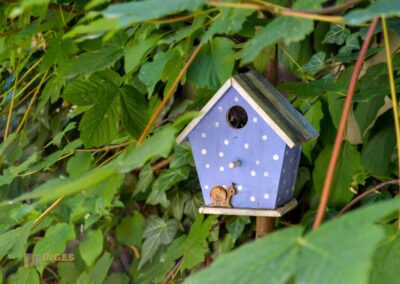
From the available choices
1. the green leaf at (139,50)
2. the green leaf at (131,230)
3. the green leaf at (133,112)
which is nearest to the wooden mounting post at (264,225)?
the green leaf at (133,112)

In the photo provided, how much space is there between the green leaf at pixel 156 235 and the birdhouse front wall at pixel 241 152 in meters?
0.64

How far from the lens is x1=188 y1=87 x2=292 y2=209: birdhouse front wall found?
33.4 inches

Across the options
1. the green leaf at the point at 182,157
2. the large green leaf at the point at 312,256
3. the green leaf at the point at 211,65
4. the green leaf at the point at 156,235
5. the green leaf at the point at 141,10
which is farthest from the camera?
the green leaf at the point at 156,235

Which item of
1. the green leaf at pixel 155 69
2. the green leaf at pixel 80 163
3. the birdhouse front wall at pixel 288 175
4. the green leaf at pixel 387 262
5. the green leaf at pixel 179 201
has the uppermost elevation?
the green leaf at pixel 155 69

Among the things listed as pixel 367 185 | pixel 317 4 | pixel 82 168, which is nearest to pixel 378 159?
pixel 367 185

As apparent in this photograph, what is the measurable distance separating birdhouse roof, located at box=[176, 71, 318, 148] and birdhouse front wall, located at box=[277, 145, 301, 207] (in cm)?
3

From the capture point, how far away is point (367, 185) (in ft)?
4.31

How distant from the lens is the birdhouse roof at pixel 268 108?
830 millimetres

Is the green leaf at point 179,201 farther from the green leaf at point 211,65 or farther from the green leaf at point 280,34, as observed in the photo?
the green leaf at point 280,34

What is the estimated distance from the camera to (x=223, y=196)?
88 cm

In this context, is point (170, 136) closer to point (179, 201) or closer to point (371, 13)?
point (371, 13)

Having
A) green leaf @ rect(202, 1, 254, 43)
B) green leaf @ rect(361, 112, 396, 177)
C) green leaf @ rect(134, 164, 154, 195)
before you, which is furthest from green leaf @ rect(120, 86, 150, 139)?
green leaf @ rect(134, 164, 154, 195)

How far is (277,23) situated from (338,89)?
0.35 meters

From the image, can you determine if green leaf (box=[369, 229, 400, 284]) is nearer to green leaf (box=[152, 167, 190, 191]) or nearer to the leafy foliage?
the leafy foliage
